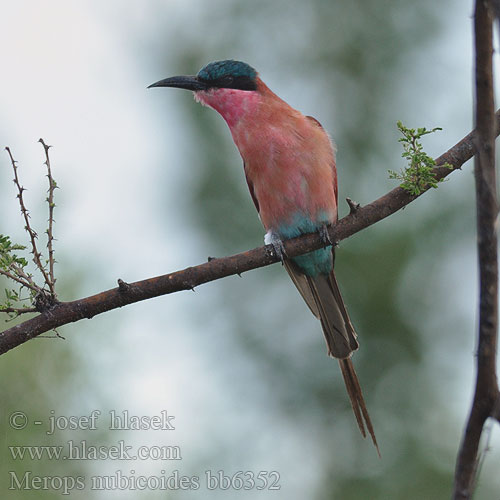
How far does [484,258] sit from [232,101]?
2.15 meters

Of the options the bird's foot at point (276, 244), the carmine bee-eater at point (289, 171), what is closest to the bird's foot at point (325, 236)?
the carmine bee-eater at point (289, 171)

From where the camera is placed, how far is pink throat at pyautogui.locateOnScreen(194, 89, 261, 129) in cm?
318

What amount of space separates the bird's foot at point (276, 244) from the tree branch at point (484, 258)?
1.43m

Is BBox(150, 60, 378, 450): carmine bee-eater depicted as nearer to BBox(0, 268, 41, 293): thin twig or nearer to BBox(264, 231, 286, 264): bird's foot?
BBox(264, 231, 286, 264): bird's foot

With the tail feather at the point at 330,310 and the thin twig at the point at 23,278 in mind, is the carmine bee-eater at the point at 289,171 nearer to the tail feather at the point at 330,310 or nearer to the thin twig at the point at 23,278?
the tail feather at the point at 330,310

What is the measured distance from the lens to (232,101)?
10.6ft

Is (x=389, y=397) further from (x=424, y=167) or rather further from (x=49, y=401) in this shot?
(x=424, y=167)

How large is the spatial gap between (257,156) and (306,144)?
8.4 inches

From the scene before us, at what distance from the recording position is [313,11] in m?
6.84

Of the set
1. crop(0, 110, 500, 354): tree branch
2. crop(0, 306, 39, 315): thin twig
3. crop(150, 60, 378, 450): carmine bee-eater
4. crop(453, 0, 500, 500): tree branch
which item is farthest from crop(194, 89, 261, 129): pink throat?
crop(453, 0, 500, 500): tree branch

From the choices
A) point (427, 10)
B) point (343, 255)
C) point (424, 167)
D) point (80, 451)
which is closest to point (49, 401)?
point (80, 451)

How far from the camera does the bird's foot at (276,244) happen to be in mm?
2718

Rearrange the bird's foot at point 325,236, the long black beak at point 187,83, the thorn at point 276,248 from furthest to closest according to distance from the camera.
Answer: the long black beak at point 187,83 → the bird's foot at point 325,236 → the thorn at point 276,248

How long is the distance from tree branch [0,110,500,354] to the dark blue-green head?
1.08 metres
